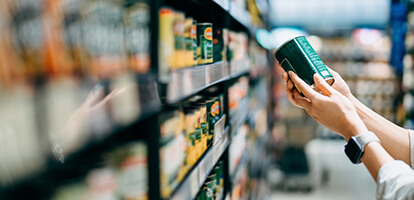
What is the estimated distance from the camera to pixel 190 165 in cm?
128

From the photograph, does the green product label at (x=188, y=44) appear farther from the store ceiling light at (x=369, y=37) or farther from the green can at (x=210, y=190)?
the store ceiling light at (x=369, y=37)

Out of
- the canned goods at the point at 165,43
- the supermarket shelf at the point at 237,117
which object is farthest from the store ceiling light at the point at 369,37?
the canned goods at the point at 165,43

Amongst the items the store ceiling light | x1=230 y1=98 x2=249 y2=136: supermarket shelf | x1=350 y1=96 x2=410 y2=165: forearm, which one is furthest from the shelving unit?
the store ceiling light

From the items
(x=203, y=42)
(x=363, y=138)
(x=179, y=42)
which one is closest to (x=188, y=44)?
(x=179, y=42)

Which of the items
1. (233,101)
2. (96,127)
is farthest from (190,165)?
(233,101)

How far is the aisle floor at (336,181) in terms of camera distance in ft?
15.5

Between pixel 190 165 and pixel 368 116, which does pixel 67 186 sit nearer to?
pixel 190 165

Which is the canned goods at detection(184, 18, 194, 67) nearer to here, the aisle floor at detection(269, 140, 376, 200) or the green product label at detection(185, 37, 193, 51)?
the green product label at detection(185, 37, 193, 51)

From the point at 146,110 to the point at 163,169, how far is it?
24 centimetres

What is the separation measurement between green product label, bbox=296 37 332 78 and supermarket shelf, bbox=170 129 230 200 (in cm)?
54

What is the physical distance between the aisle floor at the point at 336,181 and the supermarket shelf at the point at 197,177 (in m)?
3.37

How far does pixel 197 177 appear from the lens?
1.25 meters

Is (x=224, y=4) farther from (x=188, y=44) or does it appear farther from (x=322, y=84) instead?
(x=322, y=84)

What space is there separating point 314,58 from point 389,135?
53cm
